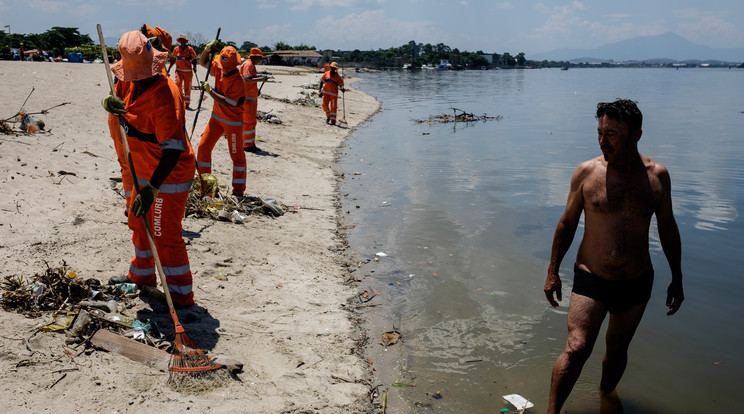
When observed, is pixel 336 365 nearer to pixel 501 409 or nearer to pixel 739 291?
pixel 501 409

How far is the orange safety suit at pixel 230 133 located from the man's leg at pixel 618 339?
5219mm

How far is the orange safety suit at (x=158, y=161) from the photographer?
3.71 meters

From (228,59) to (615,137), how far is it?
6.08 meters

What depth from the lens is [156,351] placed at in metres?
3.54

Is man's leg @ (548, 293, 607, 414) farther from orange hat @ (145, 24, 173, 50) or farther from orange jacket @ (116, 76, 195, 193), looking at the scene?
orange hat @ (145, 24, 173, 50)

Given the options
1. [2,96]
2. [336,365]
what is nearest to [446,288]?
[336,365]

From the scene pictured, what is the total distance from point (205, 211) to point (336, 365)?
335 cm

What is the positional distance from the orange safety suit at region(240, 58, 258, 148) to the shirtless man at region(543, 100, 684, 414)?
26.3 feet

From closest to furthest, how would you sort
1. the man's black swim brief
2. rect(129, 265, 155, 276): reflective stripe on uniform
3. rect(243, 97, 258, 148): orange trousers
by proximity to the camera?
1. the man's black swim brief
2. rect(129, 265, 155, 276): reflective stripe on uniform
3. rect(243, 97, 258, 148): orange trousers

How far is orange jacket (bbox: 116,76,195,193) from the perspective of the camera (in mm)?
3701

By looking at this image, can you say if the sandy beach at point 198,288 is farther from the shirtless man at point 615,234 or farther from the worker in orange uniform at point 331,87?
→ the worker in orange uniform at point 331,87

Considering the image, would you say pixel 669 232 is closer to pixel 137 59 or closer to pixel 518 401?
pixel 518 401

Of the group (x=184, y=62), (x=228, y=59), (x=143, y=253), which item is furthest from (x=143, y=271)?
(x=184, y=62)

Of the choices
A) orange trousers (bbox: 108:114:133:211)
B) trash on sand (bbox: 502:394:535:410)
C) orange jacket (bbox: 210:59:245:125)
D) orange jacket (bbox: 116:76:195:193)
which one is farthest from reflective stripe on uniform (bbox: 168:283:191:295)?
orange jacket (bbox: 210:59:245:125)
